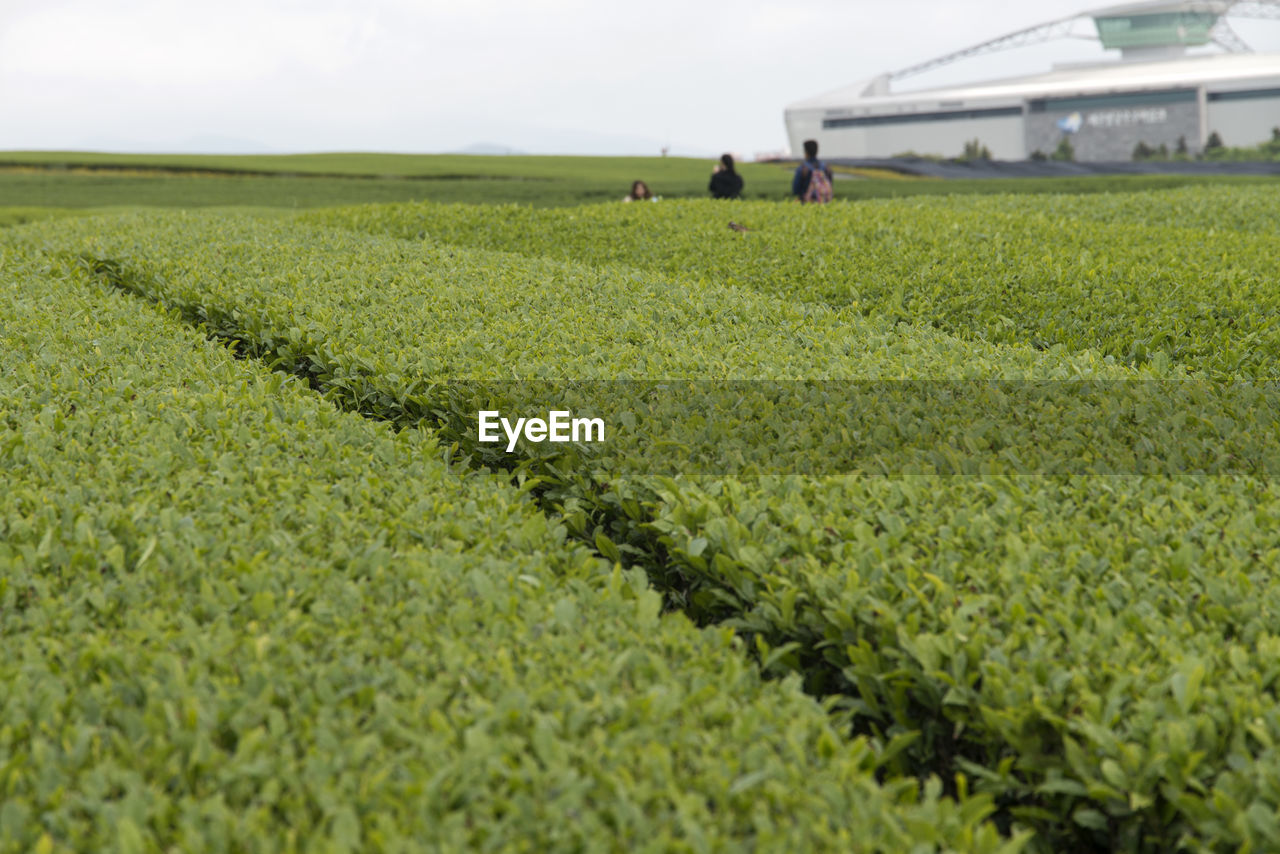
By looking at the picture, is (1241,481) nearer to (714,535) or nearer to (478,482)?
(714,535)

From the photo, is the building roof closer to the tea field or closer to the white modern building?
the white modern building

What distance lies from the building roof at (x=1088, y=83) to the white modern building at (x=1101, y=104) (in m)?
0.06

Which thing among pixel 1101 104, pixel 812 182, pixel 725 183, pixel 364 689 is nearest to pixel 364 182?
→ pixel 725 183

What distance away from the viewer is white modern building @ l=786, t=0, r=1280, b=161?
158ft

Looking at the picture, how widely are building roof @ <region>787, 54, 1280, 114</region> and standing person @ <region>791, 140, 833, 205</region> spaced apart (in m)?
42.4

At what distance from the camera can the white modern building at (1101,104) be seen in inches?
1892

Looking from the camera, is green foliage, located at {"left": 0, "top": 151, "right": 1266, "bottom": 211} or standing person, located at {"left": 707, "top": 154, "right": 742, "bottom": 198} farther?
green foliage, located at {"left": 0, "top": 151, "right": 1266, "bottom": 211}

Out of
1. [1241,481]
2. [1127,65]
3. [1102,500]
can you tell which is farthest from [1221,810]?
[1127,65]

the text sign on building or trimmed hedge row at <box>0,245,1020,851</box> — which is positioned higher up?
the text sign on building

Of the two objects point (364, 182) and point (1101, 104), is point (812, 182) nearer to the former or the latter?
point (364, 182)

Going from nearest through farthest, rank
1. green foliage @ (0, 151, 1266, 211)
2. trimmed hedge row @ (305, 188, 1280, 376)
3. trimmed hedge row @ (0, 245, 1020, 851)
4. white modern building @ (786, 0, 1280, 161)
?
trimmed hedge row @ (0, 245, 1020, 851)
trimmed hedge row @ (305, 188, 1280, 376)
green foliage @ (0, 151, 1266, 211)
white modern building @ (786, 0, 1280, 161)

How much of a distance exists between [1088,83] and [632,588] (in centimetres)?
5519

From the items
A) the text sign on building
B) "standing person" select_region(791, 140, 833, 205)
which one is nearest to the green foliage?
"standing person" select_region(791, 140, 833, 205)

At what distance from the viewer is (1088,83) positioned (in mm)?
50344
